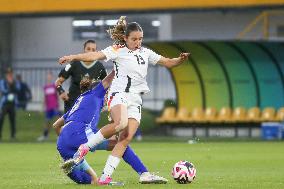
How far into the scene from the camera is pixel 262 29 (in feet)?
129

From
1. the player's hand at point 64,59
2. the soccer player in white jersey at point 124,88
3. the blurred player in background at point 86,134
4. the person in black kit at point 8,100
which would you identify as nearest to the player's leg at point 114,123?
the soccer player in white jersey at point 124,88

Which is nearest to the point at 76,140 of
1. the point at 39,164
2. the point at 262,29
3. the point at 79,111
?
the point at 79,111

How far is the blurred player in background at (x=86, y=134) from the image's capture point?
13.9 meters

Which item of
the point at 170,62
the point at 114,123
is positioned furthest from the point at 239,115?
the point at 114,123

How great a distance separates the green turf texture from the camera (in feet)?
46.7

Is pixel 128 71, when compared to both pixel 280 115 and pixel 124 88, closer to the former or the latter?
pixel 124 88

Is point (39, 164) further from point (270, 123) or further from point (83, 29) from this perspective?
point (83, 29)

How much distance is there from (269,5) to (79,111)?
19.3 m

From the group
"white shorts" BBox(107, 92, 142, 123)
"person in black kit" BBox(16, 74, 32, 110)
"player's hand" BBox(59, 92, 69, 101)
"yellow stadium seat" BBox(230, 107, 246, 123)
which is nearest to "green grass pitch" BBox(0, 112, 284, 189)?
"white shorts" BBox(107, 92, 142, 123)

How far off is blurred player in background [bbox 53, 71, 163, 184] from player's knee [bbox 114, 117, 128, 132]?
39 centimetres

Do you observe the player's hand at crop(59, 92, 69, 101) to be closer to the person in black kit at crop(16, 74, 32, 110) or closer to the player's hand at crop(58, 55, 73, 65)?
the player's hand at crop(58, 55, 73, 65)

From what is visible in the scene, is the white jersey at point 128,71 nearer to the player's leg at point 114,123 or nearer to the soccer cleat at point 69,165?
the player's leg at point 114,123

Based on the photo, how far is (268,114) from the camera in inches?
1358

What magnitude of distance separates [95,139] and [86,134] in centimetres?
56
